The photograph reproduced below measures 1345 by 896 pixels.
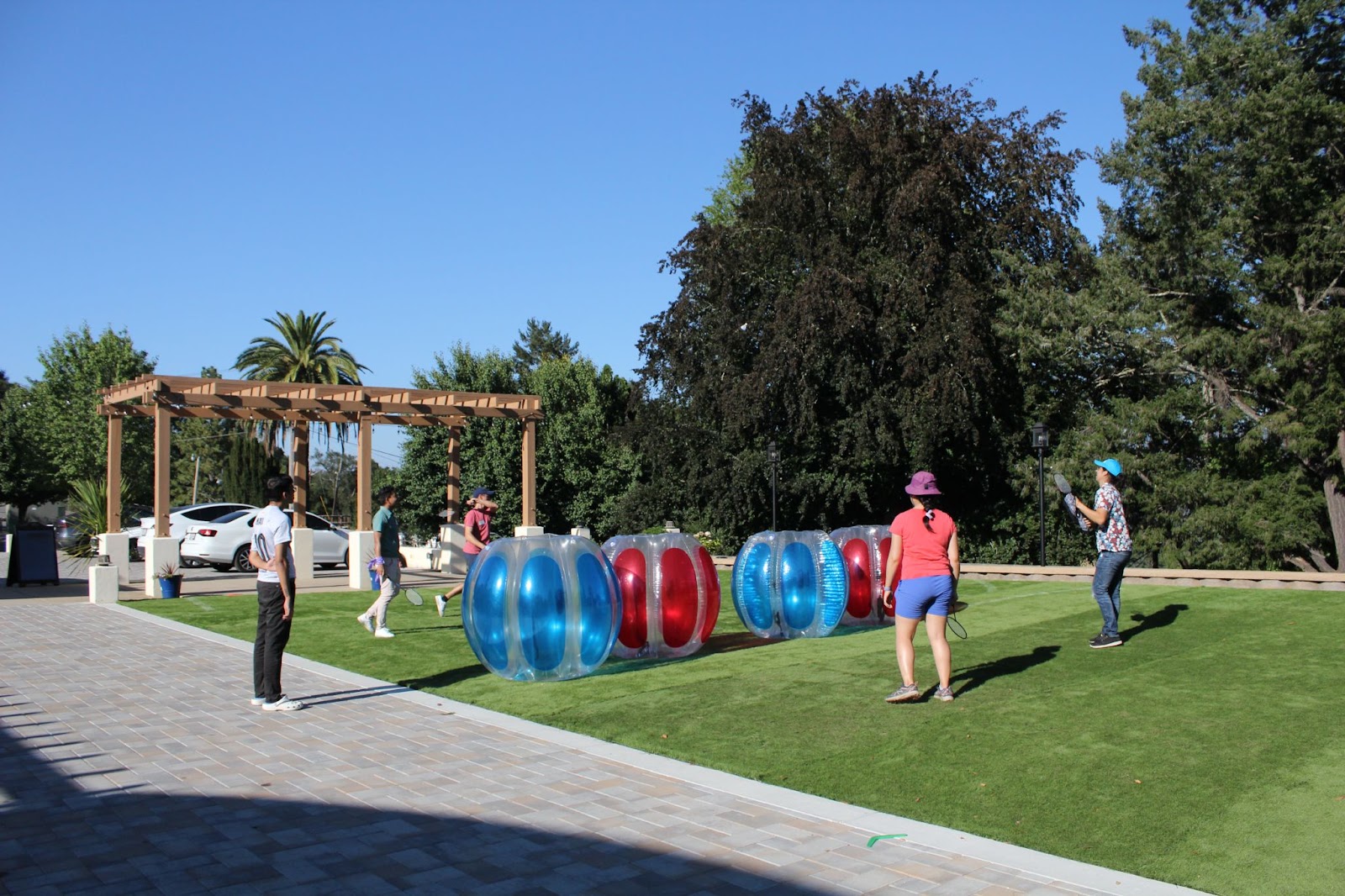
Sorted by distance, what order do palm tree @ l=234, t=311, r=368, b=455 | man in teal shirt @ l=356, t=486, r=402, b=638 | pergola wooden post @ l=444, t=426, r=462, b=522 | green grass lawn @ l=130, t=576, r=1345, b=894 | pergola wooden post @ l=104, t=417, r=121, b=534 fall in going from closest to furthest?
green grass lawn @ l=130, t=576, r=1345, b=894 → man in teal shirt @ l=356, t=486, r=402, b=638 → pergola wooden post @ l=104, t=417, r=121, b=534 → pergola wooden post @ l=444, t=426, r=462, b=522 → palm tree @ l=234, t=311, r=368, b=455

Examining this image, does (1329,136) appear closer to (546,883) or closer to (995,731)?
(995,731)

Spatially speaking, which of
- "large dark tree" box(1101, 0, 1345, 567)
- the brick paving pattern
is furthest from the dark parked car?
"large dark tree" box(1101, 0, 1345, 567)

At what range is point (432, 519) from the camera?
43.2 meters

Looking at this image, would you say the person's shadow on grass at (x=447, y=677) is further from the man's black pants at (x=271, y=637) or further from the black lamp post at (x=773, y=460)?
the black lamp post at (x=773, y=460)

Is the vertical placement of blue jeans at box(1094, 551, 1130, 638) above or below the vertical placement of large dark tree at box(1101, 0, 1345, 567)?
below

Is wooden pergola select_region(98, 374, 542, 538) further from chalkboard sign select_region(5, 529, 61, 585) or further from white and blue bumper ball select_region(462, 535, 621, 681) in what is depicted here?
white and blue bumper ball select_region(462, 535, 621, 681)

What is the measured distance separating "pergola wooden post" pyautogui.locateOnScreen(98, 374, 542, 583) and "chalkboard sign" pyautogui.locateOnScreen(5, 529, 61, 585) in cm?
230

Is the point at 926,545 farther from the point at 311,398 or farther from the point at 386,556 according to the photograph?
the point at 311,398

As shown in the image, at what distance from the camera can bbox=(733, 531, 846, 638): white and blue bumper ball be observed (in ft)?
39.7

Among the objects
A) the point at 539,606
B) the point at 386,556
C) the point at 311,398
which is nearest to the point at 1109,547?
the point at 539,606

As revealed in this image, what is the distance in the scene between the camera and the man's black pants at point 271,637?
8812 mm

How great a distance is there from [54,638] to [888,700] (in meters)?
10.4

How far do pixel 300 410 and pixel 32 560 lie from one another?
5.82 m

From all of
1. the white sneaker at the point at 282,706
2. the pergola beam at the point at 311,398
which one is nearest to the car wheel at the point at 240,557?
the pergola beam at the point at 311,398
